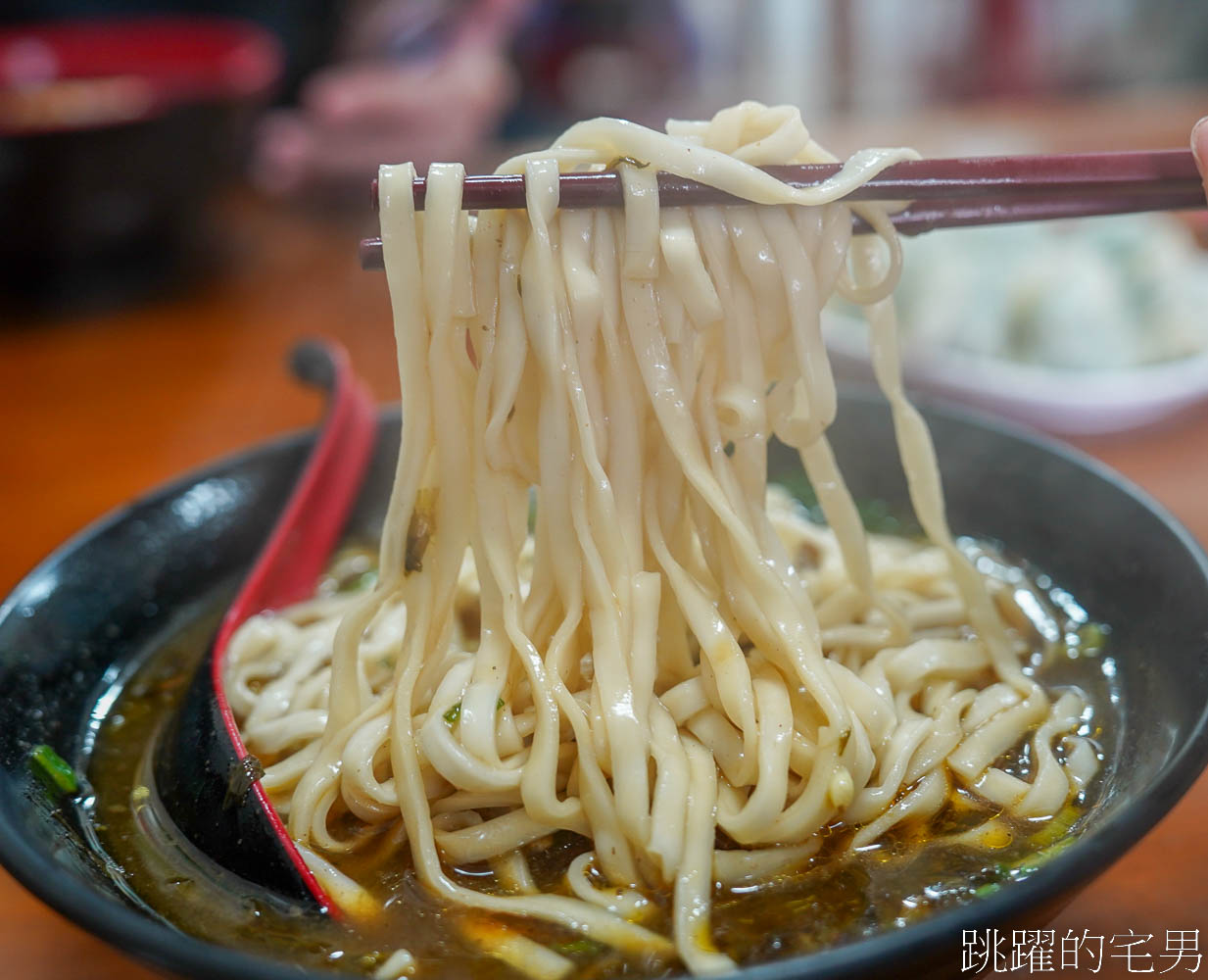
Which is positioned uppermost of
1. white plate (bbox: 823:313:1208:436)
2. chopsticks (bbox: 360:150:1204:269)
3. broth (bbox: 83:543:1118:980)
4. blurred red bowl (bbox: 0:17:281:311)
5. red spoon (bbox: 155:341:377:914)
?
blurred red bowl (bbox: 0:17:281:311)

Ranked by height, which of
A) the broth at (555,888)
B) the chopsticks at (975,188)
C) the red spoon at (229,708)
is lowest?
the broth at (555,888)

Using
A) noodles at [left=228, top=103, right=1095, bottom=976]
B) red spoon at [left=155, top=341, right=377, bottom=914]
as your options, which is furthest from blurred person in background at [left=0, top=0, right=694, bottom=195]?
noodles at [left=228, top=103, right=1095, bottom=976]

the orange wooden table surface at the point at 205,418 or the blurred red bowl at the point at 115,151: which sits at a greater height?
the blurred red bowl at the point at 115,151

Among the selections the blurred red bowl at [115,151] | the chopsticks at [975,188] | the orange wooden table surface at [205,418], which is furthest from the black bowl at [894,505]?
the blurred red bowl at [115,151]

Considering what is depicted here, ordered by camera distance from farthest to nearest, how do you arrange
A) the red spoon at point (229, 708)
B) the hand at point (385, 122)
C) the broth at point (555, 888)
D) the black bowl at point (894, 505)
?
the hand at point (385, 122), the red spoon at point (229, 708), the broth at point (555, 888), the black bowl at point (894, 505)

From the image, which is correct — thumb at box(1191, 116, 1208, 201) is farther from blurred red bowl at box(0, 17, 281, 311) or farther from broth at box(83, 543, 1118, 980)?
blurred red bowl at box(0, 17, 281, 311)

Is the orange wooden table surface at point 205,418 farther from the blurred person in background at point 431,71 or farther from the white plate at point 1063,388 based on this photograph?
the blurred person in background at point 431,71

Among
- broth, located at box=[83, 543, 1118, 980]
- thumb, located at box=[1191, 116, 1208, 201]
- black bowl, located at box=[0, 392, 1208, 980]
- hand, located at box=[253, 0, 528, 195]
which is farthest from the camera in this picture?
hand, located at box=[253, 0, 528, 195]
